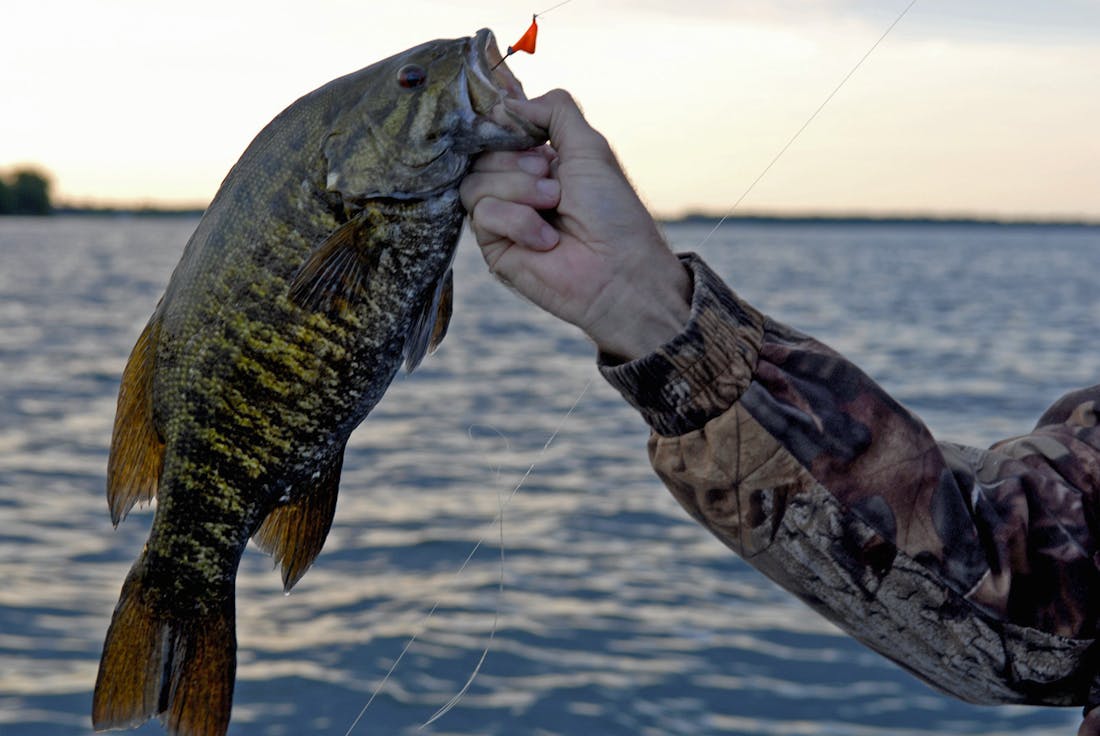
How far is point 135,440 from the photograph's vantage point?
7.49 feet

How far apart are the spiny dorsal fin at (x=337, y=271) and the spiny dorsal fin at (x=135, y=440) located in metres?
0.35

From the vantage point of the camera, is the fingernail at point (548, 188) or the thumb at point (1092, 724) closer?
the fingernail at point (548, 188)

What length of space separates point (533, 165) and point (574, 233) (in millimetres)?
148

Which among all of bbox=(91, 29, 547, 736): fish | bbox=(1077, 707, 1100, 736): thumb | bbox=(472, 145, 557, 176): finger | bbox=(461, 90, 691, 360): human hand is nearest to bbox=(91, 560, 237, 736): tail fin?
bbox=(91, 29, 547, 736): fish

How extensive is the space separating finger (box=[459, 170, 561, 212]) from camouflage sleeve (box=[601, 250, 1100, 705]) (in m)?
0.35

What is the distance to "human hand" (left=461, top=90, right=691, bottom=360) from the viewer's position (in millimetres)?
2184

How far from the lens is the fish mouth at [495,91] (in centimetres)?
220

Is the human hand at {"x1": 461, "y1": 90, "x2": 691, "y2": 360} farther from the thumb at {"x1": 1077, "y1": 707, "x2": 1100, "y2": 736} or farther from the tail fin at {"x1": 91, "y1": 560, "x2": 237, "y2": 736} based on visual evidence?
the thumb at {"x1": 1077, "y1": 707, "x2": 1100, "y2": 736}

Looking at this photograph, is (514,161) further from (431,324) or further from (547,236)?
Answer: (431,324)

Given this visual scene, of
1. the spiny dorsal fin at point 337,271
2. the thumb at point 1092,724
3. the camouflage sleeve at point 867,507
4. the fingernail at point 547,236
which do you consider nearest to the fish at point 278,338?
the spiny dorsal fin at point 337,271

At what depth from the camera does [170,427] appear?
2.23 metres

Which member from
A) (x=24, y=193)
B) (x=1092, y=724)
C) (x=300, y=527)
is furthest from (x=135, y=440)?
(x=24, y=193)

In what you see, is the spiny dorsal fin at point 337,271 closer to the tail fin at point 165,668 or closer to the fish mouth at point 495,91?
the fish mouth at point 495,91

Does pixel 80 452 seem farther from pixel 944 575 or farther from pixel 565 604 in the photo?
pixel 944 575
